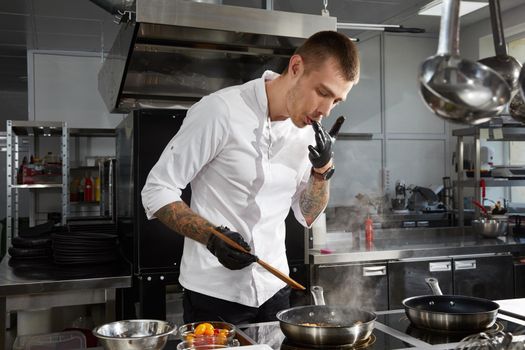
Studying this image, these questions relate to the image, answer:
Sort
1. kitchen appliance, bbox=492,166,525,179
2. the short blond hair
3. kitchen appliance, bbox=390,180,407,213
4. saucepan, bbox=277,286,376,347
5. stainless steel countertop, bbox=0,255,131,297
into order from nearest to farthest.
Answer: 1. saucepan, bbox=277,286,376,347
2. the short blond hair
3. stainless steel countertop, bbox=0,255,131,297
4. kitchen appliance, bbox=492,166,525,179
5. kitchen appliance, bbox=390,180,407,213

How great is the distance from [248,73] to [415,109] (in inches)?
184

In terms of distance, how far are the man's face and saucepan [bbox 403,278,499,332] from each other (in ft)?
2.26

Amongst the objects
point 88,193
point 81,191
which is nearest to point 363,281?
point 88,193

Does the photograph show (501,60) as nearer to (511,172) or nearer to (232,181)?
(232,181)

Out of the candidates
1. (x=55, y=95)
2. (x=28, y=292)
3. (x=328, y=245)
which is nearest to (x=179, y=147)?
(x=28, y=292)

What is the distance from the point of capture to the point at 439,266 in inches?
153

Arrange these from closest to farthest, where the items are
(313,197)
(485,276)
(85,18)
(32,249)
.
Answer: (313,197) → (32,249) → (485,276) → (85,18)

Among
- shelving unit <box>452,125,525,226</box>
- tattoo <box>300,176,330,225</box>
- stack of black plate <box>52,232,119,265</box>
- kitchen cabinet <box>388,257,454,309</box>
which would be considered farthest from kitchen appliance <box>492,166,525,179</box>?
stack of black plate <box>52,232,119,265</box>

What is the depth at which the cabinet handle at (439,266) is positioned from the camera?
385 cm

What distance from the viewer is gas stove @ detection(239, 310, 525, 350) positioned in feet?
4.87

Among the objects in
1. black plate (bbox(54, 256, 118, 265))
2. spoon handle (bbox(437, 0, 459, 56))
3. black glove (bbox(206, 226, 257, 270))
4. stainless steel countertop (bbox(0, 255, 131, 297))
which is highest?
spoon handle (bbox(437, 0, 459, 56))

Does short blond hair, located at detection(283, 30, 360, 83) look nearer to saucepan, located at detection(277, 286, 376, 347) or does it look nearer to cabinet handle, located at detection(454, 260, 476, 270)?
saucepan, located at detection(277, 286, 376, 347)

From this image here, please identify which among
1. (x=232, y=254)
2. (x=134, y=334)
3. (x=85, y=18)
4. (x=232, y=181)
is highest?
(x=85, y=18)

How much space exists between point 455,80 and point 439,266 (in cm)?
320
